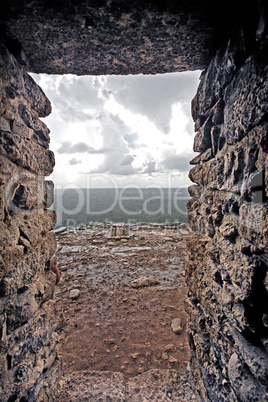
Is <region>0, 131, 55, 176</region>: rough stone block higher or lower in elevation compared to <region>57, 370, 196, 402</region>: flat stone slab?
higher

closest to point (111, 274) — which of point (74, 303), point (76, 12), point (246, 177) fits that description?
point (74, 303)

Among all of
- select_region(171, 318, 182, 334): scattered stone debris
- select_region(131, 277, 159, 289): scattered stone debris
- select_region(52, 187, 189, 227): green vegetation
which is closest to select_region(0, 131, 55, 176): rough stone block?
select_region(171, 318, 182, 334): scattered stone debris

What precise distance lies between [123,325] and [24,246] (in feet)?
8.21

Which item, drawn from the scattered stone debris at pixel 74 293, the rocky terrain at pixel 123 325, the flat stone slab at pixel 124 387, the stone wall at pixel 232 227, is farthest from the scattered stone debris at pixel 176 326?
the scattered stone debris at pixel 74 293

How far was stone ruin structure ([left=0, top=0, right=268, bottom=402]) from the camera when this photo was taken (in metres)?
1.02

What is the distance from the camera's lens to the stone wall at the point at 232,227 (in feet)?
3.17

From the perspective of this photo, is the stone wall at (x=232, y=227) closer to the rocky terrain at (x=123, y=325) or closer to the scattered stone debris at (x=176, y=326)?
the rocky terrain at (x=123, y=325)

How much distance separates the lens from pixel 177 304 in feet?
11.8

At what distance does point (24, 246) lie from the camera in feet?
4.57

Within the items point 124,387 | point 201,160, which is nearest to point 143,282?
point 124,387

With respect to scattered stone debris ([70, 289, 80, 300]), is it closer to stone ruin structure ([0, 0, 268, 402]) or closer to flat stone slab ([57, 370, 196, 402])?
flat stone slab ([57, 370, 196, 402])

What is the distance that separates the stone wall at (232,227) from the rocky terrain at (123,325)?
2.23 feet

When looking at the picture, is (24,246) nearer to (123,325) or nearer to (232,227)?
(232,227)

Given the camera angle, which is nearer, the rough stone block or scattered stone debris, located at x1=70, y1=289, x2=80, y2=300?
the rough stone block
